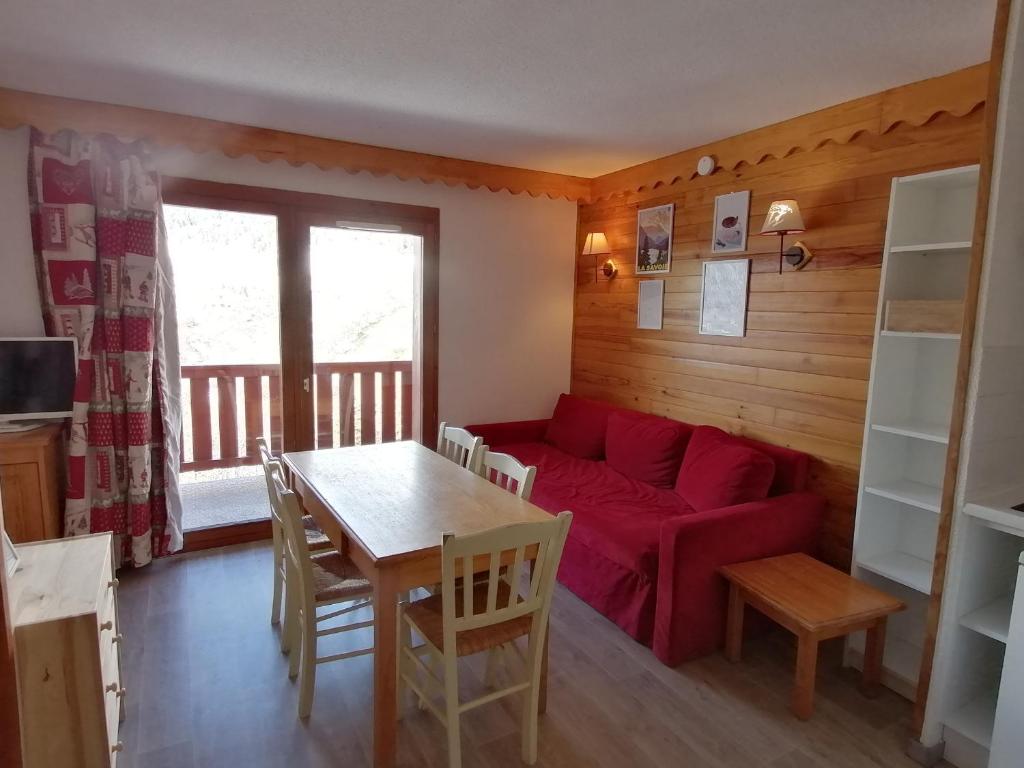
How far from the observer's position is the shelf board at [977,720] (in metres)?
1.88

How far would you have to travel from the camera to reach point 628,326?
409cm

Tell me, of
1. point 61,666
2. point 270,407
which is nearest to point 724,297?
point 270,407

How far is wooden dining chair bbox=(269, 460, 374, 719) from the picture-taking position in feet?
6.55

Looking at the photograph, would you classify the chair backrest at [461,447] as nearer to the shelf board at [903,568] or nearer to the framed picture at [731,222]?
the shelf board at [903,568]

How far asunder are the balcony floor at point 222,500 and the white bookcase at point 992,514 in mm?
3538

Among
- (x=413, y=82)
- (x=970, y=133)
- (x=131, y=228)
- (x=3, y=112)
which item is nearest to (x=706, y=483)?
(x=970, y=133)

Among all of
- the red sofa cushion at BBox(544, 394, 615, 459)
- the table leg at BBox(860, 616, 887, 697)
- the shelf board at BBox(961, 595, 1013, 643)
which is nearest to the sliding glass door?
the red sofa cushion at BBox(544, 394, 615, 459)

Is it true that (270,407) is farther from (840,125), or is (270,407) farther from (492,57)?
(840,125)

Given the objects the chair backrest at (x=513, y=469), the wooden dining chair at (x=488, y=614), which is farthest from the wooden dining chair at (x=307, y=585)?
the chair backrest at (x=513, y=469)

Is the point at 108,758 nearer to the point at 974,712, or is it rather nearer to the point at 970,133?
the point at 974,712

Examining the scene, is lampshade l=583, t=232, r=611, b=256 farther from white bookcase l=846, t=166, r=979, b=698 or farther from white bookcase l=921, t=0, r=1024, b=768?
white bookcase l=921, t=0, r=1024, b=768

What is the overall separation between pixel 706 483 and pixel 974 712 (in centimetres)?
128

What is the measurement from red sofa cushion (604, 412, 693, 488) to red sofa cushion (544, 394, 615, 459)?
14cm

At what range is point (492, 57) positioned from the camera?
7.66 feet
